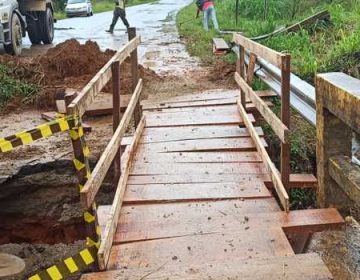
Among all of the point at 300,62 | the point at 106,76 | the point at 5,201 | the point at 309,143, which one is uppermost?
the point at 106,76

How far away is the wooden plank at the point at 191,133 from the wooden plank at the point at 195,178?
3.84 ft

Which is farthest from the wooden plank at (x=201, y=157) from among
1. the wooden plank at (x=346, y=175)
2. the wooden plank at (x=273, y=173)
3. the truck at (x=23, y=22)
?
the truck at (x=23, y=22)

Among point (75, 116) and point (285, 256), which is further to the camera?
point (285, 256)

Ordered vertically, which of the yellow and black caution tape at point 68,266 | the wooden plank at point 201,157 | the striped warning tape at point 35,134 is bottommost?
the wooden plank at point 201,157

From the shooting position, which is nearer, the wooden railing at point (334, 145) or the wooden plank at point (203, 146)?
the wooden railing at point (334, 145)

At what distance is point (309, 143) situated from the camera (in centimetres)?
641

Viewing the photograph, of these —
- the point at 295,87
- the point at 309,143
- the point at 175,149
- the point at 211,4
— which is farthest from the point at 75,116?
the point at 211,4

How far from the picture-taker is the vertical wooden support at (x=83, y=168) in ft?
9.98

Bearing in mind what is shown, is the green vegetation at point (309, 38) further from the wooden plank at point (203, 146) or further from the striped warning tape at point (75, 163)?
the striped warning tape at point (75, 163)

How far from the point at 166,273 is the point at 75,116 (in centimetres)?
108

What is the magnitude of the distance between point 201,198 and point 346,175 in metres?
1.26

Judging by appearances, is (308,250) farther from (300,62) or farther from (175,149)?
(300,62)

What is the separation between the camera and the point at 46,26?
1741 centimetres

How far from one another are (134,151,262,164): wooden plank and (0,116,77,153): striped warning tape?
8.74 feet
